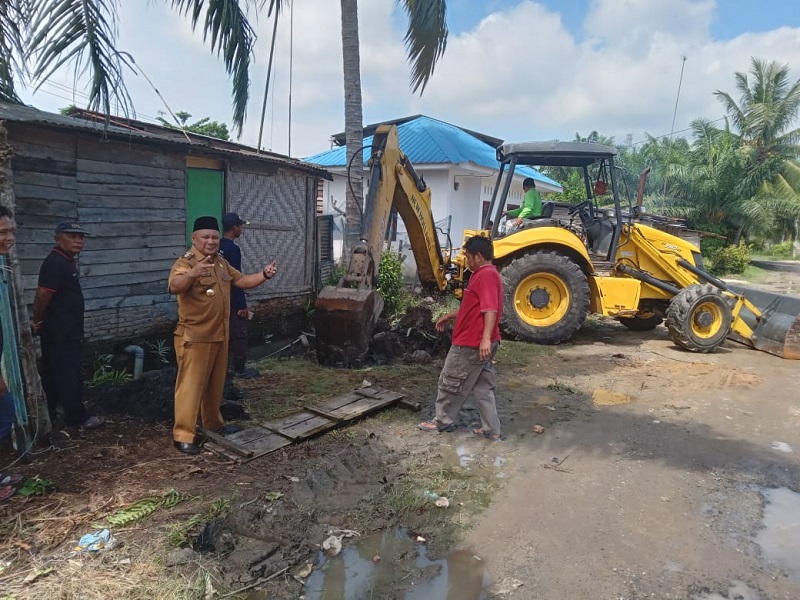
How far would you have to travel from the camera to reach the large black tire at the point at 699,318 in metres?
7.70

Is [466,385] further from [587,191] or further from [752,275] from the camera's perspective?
[752,275]

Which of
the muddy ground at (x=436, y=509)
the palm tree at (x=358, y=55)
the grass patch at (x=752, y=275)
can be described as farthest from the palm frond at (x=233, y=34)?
the grass patch at (x=752, y=275)

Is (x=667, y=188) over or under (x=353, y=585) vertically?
over

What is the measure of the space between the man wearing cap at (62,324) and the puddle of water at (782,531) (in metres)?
4.63

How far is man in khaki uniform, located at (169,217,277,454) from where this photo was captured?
12.8 ft

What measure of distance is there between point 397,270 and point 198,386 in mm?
6028

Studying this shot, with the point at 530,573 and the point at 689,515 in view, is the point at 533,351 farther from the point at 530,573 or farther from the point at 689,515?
the point at 530,573

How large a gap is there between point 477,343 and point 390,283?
517cm

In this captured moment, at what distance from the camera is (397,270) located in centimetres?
973

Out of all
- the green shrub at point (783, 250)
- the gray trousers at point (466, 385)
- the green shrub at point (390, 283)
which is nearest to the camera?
the gray trousers at point (466, 385)

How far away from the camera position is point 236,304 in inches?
226

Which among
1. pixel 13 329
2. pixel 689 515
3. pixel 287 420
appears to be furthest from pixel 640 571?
pixel 13 329

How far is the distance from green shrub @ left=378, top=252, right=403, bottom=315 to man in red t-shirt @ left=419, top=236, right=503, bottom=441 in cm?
464

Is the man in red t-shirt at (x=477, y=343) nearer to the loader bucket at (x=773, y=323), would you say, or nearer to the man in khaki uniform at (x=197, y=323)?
the man in khaki uniform at (x=197, y=323)
